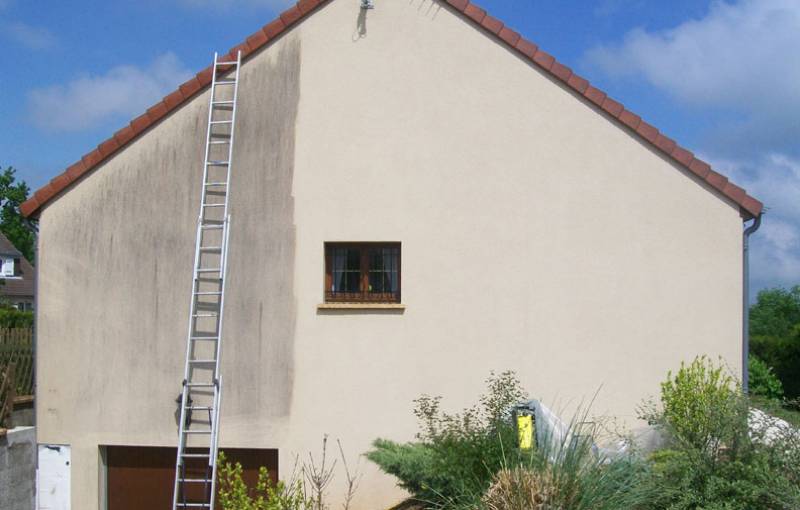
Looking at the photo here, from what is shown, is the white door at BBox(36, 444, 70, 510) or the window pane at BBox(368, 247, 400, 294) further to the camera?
the white door at BBox(36, 444, 70, 510)

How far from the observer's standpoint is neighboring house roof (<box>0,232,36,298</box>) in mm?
45219

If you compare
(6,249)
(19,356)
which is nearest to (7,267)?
(6,249)

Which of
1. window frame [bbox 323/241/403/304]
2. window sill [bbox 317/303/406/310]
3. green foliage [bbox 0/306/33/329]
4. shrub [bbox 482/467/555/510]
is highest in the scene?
window frame [bbox 323/241/403/304]

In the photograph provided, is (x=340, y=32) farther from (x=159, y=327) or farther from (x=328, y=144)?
(x=159, y=327)

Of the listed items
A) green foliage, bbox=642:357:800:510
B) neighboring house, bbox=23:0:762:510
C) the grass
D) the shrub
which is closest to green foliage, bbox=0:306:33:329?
neighboring house, bbox=23:0:762:510

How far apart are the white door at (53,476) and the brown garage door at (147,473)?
51 cm

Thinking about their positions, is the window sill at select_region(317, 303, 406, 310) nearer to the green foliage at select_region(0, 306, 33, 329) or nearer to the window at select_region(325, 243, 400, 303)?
the window at select_region(325, 243, 400, 303)

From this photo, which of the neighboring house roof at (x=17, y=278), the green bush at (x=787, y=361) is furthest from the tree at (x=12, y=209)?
the green bush at (x=787, y=361)

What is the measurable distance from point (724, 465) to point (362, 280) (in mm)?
4827

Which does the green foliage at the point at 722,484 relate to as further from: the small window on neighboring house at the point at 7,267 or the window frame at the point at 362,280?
the small window on neighboring house at the point at 7,267

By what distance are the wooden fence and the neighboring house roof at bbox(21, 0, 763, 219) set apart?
1934 millimetres

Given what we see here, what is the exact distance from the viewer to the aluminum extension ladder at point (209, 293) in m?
9.95

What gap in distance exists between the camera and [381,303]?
33.0ft

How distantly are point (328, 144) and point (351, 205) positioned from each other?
2.61ft
